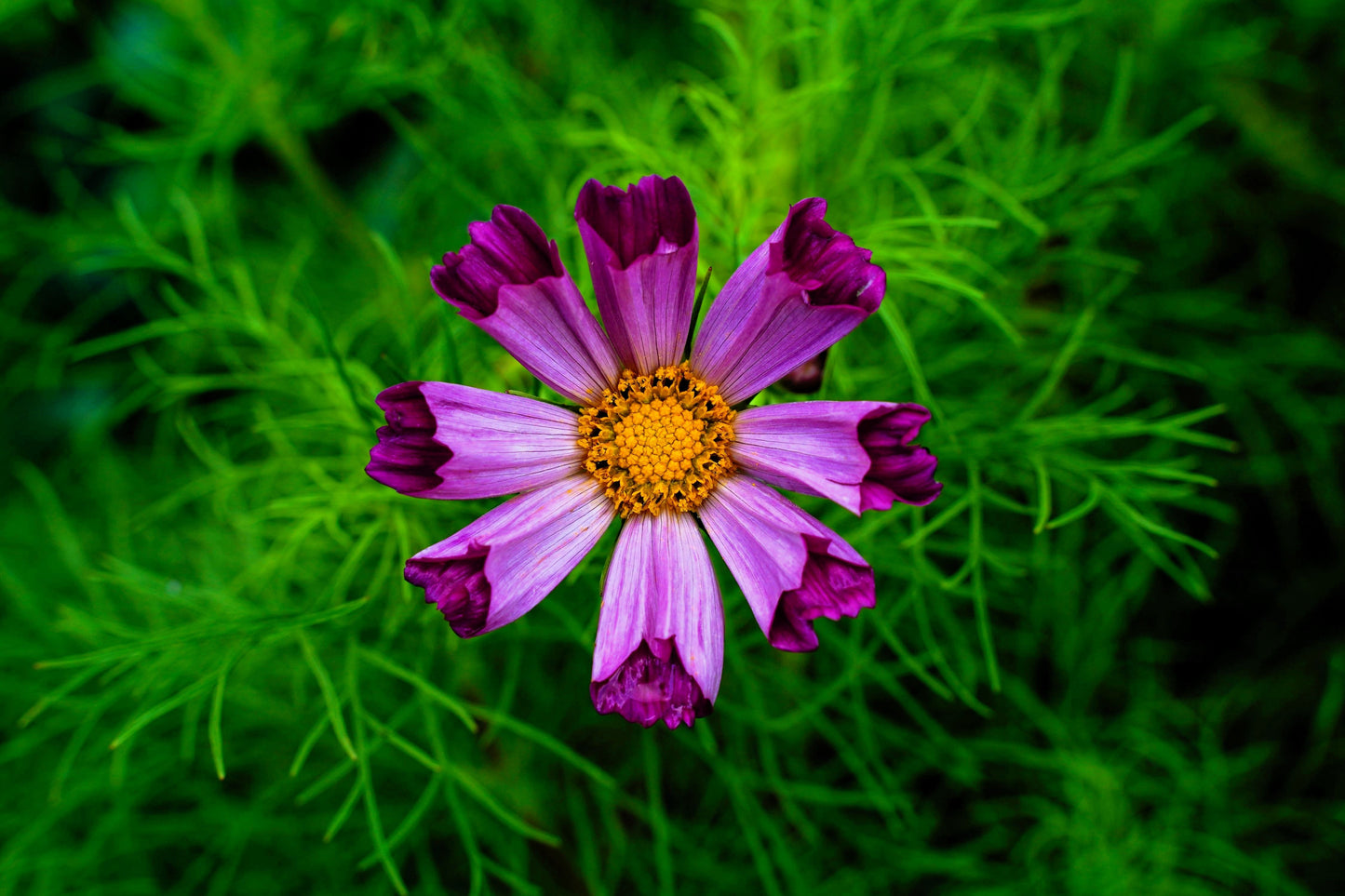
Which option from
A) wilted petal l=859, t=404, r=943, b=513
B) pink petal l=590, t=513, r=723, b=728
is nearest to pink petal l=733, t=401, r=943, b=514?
wilted petal l=859, t=404, r=943, b=513

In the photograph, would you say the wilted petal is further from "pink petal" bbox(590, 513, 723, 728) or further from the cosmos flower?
"pink petal" bbox(590, 513, 723, 728)

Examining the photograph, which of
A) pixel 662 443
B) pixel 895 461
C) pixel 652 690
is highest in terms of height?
pixel 662 443

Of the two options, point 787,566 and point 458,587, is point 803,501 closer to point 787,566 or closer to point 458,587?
point 787,566

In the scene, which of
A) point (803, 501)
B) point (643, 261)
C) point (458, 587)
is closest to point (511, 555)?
point (458, 587)

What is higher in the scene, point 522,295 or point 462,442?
point 522,295

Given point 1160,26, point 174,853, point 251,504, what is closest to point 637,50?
point 1160,26

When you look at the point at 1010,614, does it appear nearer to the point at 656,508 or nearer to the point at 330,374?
the point at 656,508
